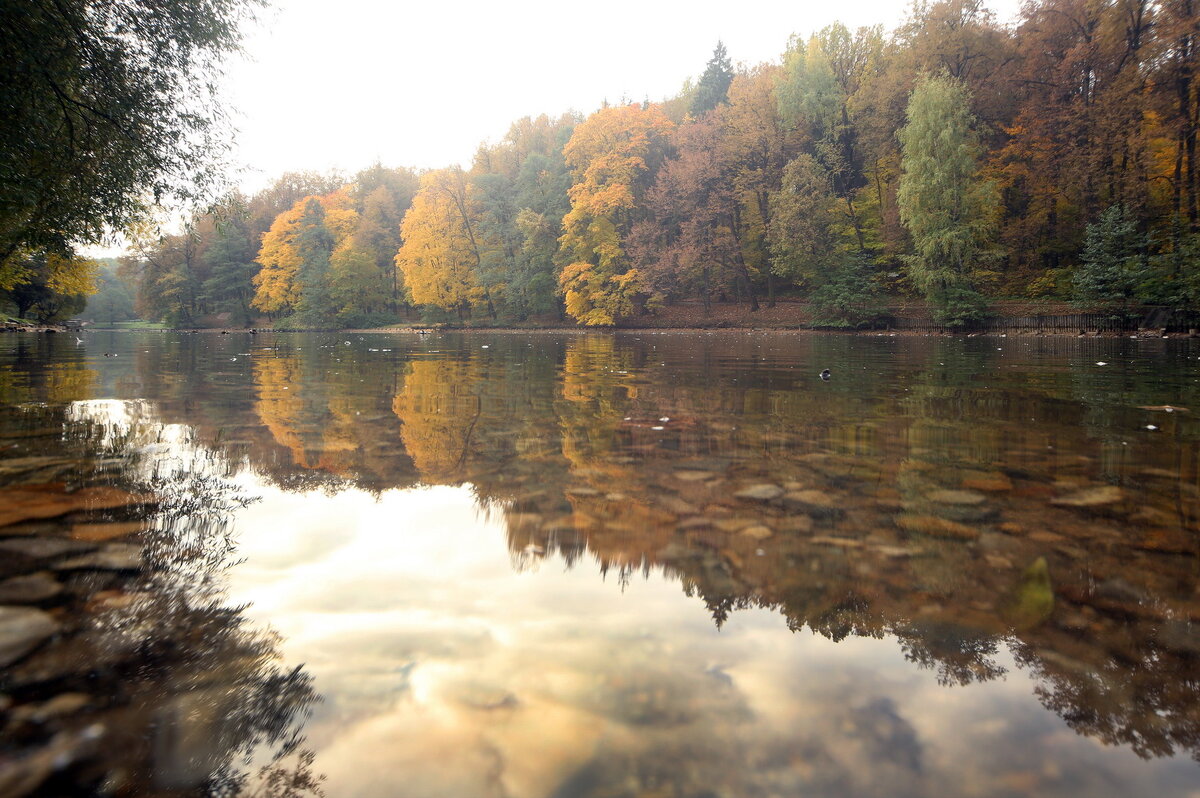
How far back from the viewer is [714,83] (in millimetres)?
55969

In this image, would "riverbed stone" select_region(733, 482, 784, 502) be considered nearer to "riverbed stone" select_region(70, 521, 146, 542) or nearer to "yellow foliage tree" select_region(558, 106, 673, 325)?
"riverbed stone" select_region(70, 521, 146, 542)

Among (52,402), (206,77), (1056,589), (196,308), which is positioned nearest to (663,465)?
(1056,589)

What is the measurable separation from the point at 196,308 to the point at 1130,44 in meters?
79.4

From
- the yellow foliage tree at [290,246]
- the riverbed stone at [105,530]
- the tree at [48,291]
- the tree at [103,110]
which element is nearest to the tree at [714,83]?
the yellow foliage tree at [290,246]

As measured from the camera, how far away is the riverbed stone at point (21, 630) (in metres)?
2.17

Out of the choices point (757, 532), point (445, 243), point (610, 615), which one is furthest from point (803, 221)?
point (610, 615)

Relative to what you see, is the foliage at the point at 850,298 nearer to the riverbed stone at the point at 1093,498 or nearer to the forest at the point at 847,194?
the forest at the point at 847,194

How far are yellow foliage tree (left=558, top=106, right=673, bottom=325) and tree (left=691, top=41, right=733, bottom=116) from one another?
11.3 metres

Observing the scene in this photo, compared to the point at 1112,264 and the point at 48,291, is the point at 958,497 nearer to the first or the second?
the point at 1112,264

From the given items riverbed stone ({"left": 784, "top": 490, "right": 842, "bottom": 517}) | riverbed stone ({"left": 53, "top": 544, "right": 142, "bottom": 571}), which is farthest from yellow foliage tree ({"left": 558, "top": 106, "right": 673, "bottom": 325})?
riverbed stone ({"left": 53, "top": 544, "right": 142, "bottom": 571})

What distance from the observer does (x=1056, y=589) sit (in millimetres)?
2705

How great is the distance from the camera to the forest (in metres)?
30.8

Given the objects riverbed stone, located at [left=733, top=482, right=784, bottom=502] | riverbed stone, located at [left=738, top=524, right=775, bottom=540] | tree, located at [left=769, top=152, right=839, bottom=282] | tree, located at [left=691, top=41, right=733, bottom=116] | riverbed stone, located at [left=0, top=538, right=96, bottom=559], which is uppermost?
tree, located at [left=691, top=41, right=733, bottom=116]

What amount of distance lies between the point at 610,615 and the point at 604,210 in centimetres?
4250
